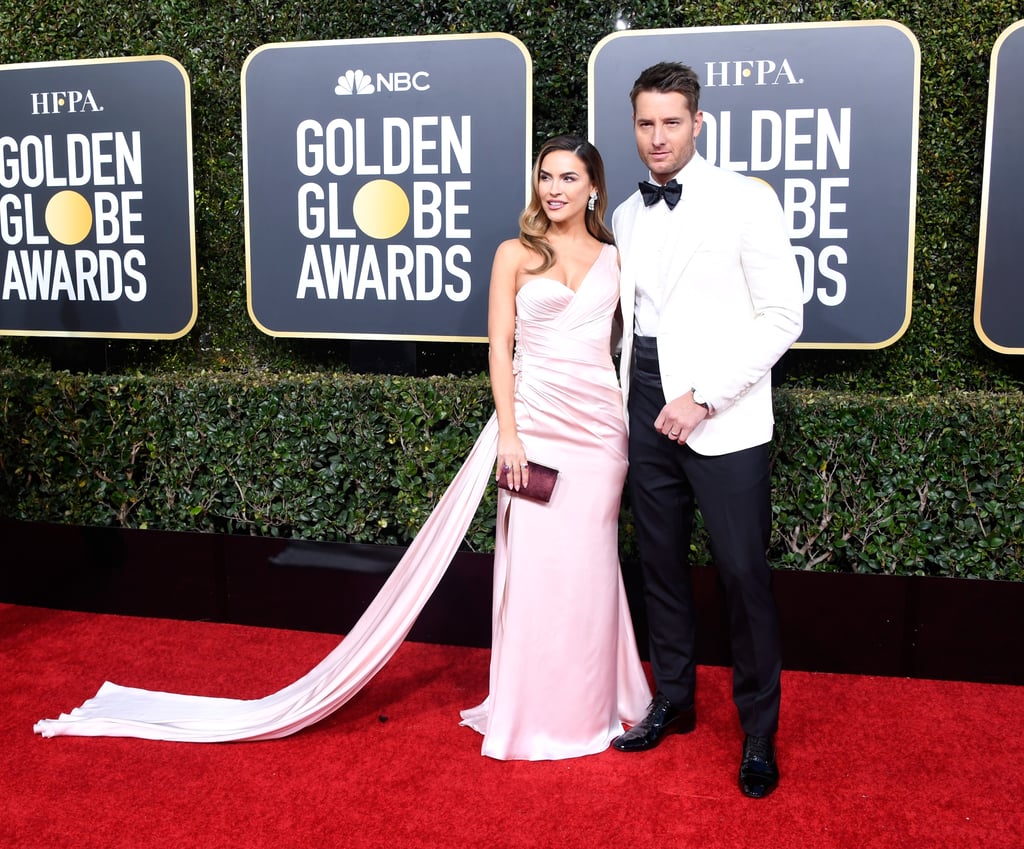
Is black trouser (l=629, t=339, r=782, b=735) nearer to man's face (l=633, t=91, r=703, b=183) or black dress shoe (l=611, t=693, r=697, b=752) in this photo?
black dress shoe (l=611, t=693, r=697, b=752)

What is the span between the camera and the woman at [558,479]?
9.83 feet

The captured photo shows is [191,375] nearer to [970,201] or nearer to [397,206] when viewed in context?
[397,206]

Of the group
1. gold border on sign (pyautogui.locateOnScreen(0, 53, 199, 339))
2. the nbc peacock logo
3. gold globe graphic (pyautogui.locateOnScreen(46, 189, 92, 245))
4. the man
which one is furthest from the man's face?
gold globe graphic (pyautogui.locateOnScreen(46, 189, 92, 245))

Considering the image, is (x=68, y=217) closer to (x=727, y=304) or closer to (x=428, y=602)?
(x=428, y=602)

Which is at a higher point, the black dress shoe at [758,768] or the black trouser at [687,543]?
the black trouser at [687,543]

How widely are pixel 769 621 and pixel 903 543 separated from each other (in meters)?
1.03

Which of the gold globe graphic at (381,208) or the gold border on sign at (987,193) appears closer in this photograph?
the gold border on sign at (987,193)

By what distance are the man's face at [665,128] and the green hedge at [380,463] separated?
1.26 m

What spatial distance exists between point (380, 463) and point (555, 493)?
1226 millimetres

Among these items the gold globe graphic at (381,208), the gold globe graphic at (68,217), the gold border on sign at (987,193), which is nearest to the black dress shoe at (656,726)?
the gold border on sign at (987,193)

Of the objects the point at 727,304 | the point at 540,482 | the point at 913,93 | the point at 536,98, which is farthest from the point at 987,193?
the point at 540,482

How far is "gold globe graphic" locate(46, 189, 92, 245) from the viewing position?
4.61 metres

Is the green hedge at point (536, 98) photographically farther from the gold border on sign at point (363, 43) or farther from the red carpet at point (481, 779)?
the red carpet at point (481, 779)

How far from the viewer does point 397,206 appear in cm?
424
